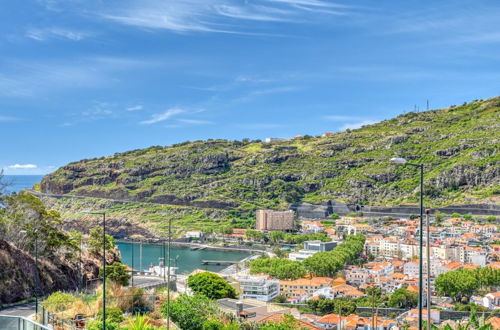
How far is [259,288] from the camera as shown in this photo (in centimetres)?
3609

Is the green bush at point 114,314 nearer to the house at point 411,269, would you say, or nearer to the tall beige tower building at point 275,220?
the house at point 411,269

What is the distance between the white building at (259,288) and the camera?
1401 inches

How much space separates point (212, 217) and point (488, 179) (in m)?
41.3

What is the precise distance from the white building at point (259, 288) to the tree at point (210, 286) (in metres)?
6.73

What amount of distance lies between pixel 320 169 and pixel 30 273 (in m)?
76.4

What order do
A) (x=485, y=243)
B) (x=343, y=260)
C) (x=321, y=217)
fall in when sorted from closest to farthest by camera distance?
1. (x=343, y=260)
2. (x=485, y=243)
3. (x=321, y=217)

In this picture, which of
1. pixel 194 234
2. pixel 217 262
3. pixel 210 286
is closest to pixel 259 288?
pixel 210 286

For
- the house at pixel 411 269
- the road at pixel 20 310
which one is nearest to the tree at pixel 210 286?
the road at pixel 20 310

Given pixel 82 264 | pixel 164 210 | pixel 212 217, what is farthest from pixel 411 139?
pixel 82 264

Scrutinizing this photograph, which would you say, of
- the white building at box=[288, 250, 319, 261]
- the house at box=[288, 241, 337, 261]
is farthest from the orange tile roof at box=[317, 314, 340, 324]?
the house at box=[288, 241, 337, 261]

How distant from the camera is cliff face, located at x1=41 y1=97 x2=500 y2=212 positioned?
250 ft

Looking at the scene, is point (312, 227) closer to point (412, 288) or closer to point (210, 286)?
point (412, 288)

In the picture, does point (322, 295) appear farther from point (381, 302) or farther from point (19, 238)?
point (19, 238)

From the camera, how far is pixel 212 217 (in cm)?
8200
